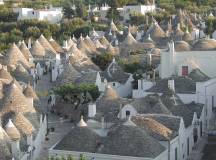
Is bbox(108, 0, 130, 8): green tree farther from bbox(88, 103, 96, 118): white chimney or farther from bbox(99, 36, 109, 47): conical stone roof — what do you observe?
bbox(88, 103, 96, 118): white chimney

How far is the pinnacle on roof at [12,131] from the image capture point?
27234 mm

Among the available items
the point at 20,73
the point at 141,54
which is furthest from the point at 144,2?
the point at 20,73

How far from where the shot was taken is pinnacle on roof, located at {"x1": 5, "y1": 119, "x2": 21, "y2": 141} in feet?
89.4

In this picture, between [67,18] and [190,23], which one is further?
[67,18]

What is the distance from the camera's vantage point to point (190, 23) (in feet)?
245

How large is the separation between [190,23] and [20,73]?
33.9m

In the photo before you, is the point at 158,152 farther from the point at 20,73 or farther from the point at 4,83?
the point at 20,73

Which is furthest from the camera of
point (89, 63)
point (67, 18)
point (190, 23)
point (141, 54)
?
point (67, 18)

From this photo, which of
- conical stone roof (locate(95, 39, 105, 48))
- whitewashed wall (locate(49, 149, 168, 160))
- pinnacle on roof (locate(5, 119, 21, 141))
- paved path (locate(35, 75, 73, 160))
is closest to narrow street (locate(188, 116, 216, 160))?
whitewashed wall (locate(49, 149, 168, 160))

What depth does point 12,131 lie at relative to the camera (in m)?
27.5

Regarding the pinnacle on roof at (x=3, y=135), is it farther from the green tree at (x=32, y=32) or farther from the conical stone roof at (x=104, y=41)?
the green tree at (x=32, y=32)

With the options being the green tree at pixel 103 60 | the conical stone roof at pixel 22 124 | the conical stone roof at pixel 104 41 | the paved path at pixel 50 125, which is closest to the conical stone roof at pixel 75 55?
the green tree at pixel 103 60

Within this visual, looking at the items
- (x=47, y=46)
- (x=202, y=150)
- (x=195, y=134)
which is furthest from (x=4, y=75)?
(x=47, y=46)

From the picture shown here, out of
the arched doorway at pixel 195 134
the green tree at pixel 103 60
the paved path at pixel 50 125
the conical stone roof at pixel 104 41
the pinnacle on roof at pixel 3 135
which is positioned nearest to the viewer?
the pinnacle on roof at pixel 3 135
